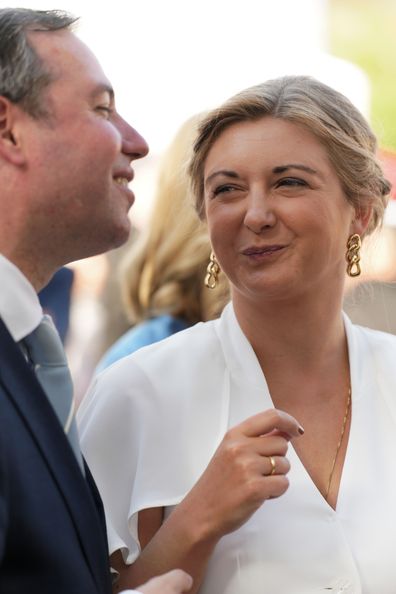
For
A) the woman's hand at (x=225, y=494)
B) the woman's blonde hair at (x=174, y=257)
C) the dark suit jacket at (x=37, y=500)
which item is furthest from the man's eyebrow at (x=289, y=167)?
the woman's blonde hair at (x=174, y=257)

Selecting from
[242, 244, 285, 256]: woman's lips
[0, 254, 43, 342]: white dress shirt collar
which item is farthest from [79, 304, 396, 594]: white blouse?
[0, 254, 43, 342]: white dress shirt collar

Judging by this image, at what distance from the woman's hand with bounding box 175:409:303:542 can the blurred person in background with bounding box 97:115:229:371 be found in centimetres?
165

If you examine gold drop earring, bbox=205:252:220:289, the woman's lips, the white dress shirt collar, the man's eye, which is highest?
the man's eye

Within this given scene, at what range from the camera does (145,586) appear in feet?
6.86

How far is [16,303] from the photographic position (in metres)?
2.06

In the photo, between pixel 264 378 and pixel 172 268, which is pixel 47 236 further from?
pixel 172 268

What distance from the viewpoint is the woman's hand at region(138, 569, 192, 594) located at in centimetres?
207

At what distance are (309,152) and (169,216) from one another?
4.56ft

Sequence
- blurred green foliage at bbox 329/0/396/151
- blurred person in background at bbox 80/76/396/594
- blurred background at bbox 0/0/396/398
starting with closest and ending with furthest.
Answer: blurred person in background at bbox 80/76/396/594 < blurred background at bbox 0/0/396/398 < blurred green foliage at bbox 329/0/396/151

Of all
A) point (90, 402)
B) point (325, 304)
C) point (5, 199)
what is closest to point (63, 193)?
point (5, 199)

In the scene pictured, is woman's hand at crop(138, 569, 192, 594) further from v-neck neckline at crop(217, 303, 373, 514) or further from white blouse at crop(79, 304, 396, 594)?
v-neck neckline at crop(217, 303, 373, 514)

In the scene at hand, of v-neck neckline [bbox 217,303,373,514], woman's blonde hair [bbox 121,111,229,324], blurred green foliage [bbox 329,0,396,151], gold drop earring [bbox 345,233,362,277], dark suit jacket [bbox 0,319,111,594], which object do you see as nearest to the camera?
dark suit jacket [bbox 0,319,111,594]

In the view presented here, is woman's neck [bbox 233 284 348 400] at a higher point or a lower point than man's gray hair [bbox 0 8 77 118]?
lower

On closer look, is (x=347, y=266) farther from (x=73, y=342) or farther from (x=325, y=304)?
(x=73, y=342)
